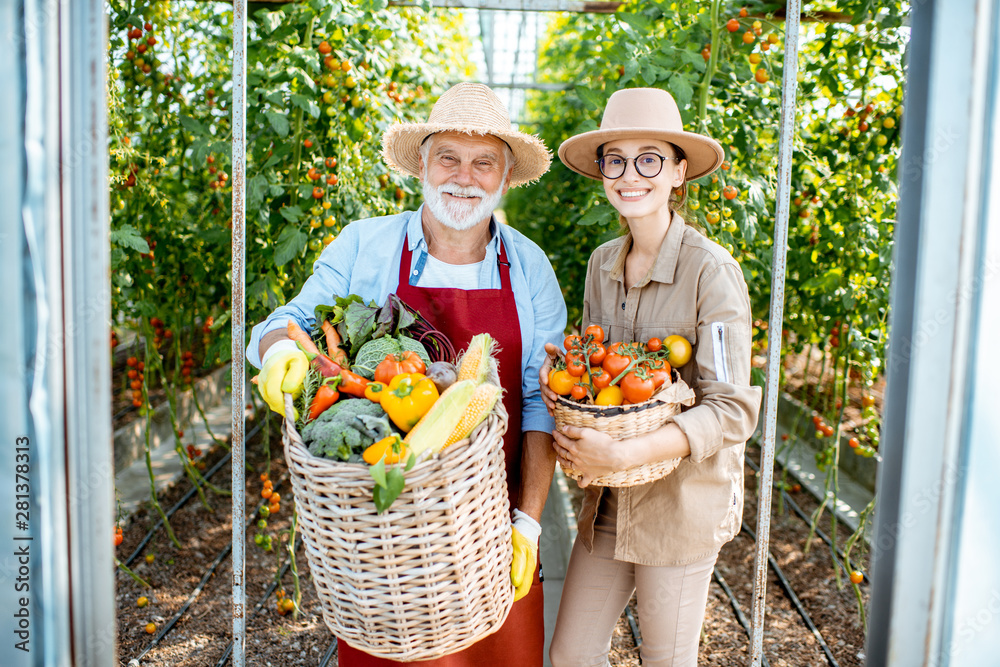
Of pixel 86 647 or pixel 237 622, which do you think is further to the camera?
pixel 237 622

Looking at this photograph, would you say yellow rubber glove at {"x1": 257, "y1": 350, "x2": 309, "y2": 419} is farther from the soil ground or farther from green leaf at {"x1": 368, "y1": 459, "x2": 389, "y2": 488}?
the soil ground

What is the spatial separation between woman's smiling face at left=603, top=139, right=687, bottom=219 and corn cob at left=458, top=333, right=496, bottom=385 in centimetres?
55

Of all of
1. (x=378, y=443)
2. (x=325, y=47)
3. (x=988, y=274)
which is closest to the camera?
(x=988, y=274)

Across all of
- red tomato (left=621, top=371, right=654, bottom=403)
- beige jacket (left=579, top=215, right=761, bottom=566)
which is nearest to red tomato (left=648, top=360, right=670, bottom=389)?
red tomato (left=621, top=371, right=654, bottom=403)

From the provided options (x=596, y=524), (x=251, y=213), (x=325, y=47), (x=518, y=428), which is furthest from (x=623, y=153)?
(x=251, y=213)

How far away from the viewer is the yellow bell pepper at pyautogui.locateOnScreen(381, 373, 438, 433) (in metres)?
1.39

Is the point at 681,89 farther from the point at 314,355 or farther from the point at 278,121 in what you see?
the point at 314,355

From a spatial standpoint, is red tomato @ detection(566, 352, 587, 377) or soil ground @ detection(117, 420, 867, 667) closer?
red tomato @ detection(566, 352, 587, 377)

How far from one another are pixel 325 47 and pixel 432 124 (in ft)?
3.20

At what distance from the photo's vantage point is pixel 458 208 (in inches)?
81.4

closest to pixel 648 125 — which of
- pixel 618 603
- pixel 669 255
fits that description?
pixel 669 255

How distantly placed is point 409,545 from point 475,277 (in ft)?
3.14

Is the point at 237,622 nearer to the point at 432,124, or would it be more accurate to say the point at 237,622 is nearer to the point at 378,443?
the point at 378,443

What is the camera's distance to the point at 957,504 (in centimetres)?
104
